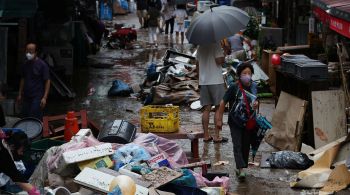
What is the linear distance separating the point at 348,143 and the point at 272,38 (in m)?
9.19

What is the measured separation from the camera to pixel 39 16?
17.6m

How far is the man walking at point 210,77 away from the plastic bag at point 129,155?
8.85 ft

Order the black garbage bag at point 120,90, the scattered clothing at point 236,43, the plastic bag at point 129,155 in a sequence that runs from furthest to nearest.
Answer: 1. the scattered clothing at point 236,43
2. the black garbage bag at point 120,90
3. the plastic bag at point 129,155

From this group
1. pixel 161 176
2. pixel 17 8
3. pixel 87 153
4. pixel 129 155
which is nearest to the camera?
pixel 161 176

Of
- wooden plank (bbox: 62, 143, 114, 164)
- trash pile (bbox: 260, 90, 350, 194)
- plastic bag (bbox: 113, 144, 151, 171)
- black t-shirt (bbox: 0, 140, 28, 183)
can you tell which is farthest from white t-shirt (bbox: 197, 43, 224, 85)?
black t-shirt (bbox: 0, 140, 28, 183)

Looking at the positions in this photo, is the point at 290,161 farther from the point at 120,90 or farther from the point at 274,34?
the point at 274,34

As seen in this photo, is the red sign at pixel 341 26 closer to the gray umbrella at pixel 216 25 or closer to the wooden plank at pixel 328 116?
the wooden plank at pixel 328 116

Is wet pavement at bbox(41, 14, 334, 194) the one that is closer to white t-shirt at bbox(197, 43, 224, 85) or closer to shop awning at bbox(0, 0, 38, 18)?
white t-shirt at bbox(197, 43, 224, 85)

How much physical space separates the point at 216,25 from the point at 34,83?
3.04m

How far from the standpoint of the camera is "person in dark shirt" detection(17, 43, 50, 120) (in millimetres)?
10917

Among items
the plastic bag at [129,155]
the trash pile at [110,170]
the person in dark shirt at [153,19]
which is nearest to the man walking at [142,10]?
the person in dark shirt at [153,19]

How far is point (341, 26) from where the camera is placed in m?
8.67

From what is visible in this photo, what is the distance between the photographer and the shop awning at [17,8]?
11016 millimetres

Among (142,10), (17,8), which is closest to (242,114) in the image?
(17,8)
